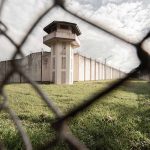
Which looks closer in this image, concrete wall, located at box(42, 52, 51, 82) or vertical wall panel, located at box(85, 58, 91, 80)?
concrete wall, located at box(42, 52, 51, 82)

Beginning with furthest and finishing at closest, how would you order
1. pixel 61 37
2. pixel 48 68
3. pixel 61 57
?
pixel 48 68, pixel 61 57, pixel 61 37

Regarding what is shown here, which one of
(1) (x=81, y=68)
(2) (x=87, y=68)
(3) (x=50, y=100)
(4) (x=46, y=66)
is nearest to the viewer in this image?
(3) (x=50, y=100)

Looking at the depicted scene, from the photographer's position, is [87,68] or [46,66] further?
[87,68]

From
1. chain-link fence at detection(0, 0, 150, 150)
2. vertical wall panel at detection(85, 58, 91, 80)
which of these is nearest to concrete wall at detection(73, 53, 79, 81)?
vertical wall panel at detection(85, 58, 91, 80)

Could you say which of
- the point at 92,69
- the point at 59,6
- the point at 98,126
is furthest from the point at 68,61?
the point at 59,6

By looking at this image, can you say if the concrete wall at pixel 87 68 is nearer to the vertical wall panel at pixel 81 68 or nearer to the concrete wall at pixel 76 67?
the vertical wall panel at pixel 81 68

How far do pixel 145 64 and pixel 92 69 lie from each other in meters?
19.4

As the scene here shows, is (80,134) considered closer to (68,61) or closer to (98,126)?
(98,126)

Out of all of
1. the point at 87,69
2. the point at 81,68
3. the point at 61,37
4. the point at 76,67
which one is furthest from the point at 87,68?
the point at 61,37

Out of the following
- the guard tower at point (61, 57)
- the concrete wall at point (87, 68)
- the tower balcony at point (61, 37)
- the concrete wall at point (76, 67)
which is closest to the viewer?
the tower balcony at point (61, 37)

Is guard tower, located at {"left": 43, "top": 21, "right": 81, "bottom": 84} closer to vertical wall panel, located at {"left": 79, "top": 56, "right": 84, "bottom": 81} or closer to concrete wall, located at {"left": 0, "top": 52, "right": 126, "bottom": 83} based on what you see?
concrete wall, located at {"left": 0, "top": 52, "right": 126, "bottom": 83}

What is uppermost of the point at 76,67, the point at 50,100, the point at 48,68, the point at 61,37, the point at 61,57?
the point at 61,37

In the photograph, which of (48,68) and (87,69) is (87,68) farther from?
(48,68)

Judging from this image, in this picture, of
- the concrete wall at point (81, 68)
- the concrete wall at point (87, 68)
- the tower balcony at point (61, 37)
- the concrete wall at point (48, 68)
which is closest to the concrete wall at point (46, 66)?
the concrete wall at point (48, 68)
